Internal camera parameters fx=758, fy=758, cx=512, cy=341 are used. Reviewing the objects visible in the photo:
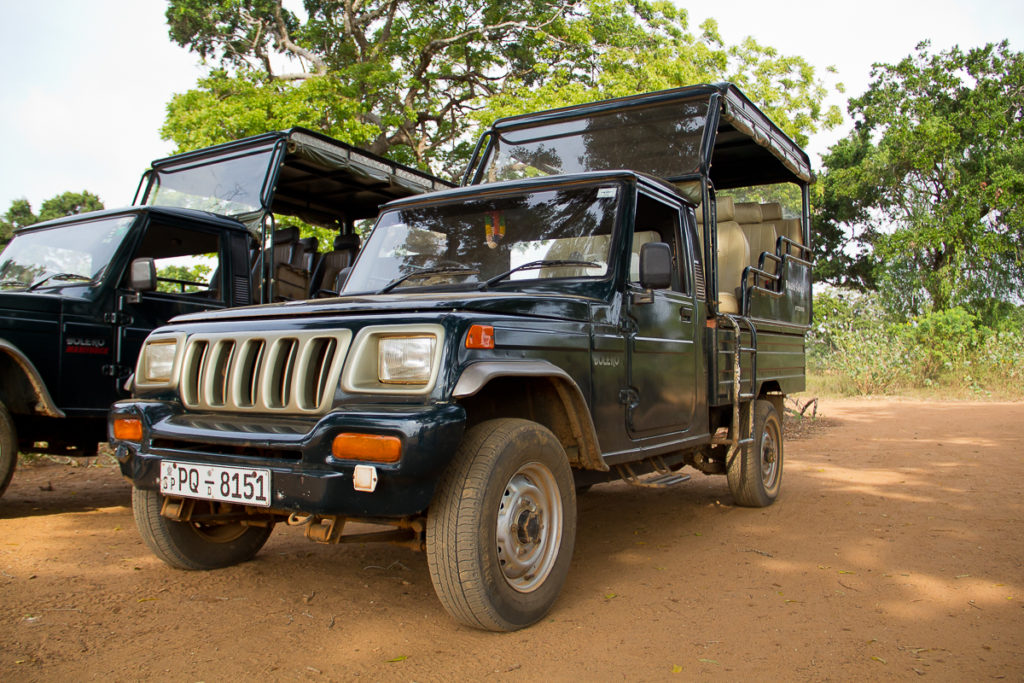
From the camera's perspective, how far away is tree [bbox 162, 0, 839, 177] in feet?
51.1

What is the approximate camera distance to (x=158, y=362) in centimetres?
362

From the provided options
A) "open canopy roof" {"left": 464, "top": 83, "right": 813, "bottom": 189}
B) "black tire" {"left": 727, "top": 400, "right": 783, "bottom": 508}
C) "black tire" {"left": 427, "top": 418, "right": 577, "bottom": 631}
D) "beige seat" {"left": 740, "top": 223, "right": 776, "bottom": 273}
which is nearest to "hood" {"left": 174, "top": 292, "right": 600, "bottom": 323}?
"black tire" {"left": 427, "top": 418, "right": 577, "bottom": 631}

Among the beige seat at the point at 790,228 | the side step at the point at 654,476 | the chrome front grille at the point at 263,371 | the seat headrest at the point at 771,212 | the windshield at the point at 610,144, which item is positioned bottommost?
the side step at the point at 654,476

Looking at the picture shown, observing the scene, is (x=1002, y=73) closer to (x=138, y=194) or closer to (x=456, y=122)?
(x=456, y=122)

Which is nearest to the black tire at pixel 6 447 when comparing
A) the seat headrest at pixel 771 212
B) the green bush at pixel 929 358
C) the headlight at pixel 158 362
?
the headlight at pixel 158 362

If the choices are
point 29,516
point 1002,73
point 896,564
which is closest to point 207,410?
point 29,516

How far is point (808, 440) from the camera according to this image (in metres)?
10.6

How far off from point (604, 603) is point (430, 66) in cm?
1748

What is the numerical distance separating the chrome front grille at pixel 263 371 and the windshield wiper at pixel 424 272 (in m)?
1.07

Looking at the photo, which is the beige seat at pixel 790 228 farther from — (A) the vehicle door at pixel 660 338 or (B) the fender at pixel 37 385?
(B) the fender at pixel 37 385

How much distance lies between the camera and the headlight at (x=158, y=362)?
3.57 m

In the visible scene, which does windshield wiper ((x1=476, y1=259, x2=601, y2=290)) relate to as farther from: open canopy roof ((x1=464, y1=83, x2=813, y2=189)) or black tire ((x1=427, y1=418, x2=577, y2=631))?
open canopy roof ((x1=464, y1=83, x2=813, y2=189))

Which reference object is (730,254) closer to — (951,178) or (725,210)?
(725,210)

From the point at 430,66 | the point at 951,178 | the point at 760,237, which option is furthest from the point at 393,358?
the point at 951,178
